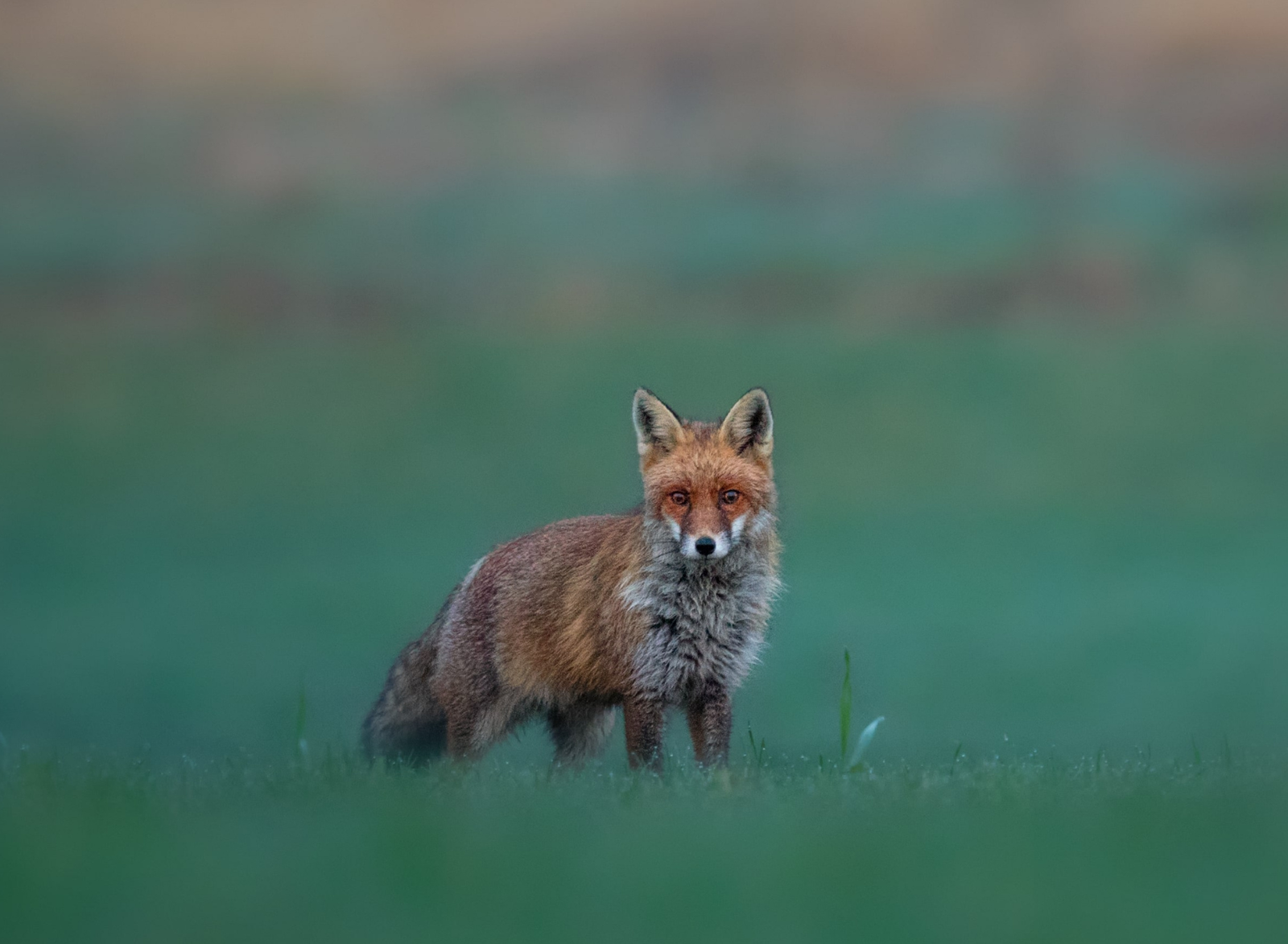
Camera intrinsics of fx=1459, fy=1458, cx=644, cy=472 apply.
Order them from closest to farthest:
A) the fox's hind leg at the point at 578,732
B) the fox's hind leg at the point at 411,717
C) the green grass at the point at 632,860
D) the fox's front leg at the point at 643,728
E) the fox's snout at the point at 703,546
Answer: the green grass at the point at 632,860
the fox's snout at the point at 703,546
the fox's front leg at the point at 643,728
the fox's hind leg at the point at 578,732
the fox's hind leg at the point at 411,717

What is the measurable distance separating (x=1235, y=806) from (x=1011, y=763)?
2284mm

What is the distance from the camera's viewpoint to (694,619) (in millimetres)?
8062

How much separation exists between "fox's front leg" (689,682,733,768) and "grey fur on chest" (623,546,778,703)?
0.05 meters

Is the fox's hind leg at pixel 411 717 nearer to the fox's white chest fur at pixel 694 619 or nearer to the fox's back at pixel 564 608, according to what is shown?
the fox's back at pixel 564 608

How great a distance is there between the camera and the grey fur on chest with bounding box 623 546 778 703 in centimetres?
804

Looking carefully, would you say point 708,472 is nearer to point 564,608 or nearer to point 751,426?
point 751,426

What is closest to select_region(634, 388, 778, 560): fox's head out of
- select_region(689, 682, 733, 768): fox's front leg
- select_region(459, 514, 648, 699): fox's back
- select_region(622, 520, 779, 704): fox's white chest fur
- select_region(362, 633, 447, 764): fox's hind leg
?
select_region(622, 520, 779, 704): fox's white chest fur

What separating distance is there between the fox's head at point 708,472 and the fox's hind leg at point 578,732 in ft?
5.00

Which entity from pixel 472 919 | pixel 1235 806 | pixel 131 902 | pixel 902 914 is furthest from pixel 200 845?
pixel 1235 806

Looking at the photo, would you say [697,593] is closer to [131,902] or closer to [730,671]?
[730,671]

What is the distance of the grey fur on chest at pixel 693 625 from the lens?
804 centimetres

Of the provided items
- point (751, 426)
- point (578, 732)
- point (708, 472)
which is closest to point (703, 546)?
point (708, 472)

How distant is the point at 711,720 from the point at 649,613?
2.28 ft

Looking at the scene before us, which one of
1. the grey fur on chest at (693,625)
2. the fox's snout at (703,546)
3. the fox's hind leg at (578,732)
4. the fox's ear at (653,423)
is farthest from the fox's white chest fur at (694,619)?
the fox's hind leg at (578,732)
